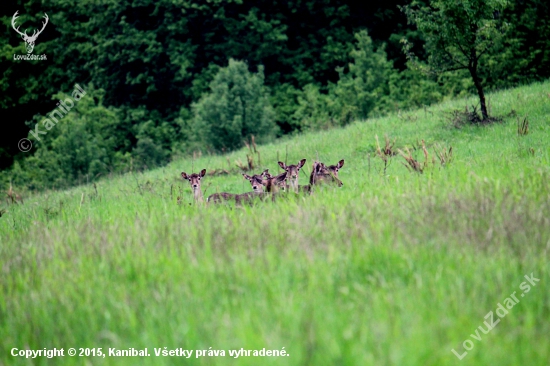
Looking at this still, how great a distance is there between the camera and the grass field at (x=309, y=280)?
136 inches

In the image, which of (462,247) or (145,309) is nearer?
(145,309)

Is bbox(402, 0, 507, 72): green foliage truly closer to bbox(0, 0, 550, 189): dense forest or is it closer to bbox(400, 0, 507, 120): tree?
bbox(400, 0, 507, 120): tree

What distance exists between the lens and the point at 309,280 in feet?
14.1

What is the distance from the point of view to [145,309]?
421cm

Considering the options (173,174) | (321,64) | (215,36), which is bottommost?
(173,174)

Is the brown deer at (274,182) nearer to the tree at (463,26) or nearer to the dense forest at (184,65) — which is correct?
the tree at (463,26)

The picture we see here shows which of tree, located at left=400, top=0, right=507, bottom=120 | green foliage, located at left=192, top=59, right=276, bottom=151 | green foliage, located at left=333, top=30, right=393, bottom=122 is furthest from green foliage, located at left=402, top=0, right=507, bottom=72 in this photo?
green foliage, located at left=333, top=30, right=393, bottom=122

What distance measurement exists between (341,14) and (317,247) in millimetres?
34552

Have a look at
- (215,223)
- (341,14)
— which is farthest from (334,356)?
(341,14)

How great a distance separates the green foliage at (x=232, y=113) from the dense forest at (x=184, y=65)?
2352mm

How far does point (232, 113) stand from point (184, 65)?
10.9 m

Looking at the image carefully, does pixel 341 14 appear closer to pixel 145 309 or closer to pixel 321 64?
pixel 321 64

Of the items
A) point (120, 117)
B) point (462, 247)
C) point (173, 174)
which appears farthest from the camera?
point (120, 117)

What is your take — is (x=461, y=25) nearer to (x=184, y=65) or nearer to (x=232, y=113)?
(x=232, y=113)
